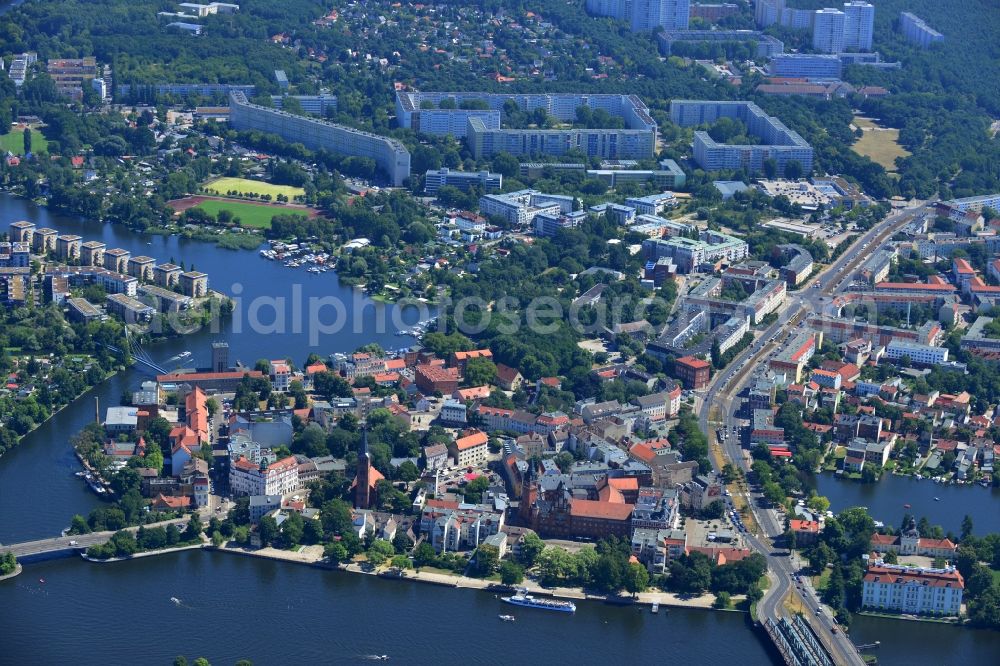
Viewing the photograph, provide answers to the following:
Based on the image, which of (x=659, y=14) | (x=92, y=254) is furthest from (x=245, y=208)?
(x=659, y=14)

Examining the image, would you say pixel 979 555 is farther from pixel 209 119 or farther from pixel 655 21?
pixel 655 21

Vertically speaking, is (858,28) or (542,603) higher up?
(858,28)

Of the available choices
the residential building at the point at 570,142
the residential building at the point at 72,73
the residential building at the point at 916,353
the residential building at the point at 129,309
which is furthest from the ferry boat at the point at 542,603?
the residential building at the point at 72,73

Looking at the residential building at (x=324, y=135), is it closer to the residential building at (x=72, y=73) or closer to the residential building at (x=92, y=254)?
the residential building at (x=72, y=73)

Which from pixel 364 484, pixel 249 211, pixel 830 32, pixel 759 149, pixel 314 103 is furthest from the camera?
pixel 830 32

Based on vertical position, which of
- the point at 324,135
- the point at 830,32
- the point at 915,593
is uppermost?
the point at 830,32

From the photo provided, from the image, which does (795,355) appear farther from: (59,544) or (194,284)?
(59,544)

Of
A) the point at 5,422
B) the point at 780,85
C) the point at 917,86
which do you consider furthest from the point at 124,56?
the point at 5,422
